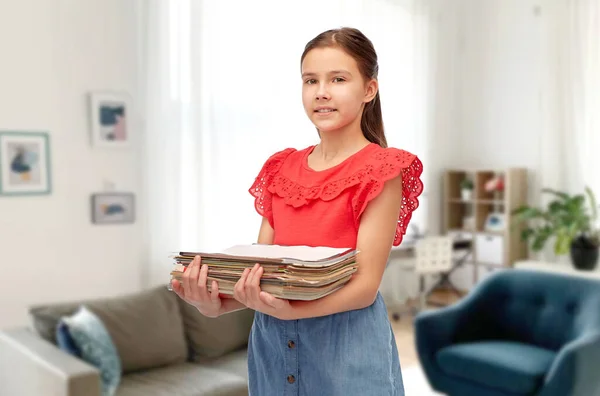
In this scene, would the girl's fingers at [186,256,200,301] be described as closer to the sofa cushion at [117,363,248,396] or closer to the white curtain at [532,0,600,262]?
the sofa cushion at [117,363,248,396]

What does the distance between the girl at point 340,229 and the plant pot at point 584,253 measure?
4.27 m

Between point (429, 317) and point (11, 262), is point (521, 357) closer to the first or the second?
point (429, 317)

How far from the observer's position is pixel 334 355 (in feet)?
3.04

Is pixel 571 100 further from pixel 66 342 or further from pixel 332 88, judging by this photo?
pixel 332 88

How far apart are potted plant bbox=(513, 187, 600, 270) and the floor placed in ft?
3.68

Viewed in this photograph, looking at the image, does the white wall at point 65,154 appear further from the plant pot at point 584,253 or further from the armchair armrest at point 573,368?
the plant pot at point 584,253

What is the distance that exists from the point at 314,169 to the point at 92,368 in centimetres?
176

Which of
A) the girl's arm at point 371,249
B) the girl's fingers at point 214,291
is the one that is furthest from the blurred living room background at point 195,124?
the girl's arm at point 371,249

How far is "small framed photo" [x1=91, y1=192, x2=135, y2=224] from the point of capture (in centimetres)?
355

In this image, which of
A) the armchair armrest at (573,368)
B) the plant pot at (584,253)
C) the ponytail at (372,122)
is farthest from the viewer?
the plant pot at (584,253)

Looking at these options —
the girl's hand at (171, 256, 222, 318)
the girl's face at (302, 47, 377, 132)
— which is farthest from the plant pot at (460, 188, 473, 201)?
the girl's hand at (171, 256, 222, 318)

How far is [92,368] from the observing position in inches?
93.0

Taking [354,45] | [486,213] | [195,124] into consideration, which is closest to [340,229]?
[354,45]

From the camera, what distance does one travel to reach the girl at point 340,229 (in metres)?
0.90
